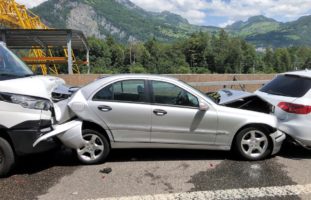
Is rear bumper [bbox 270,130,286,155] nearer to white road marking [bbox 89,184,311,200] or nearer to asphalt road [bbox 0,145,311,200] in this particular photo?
asphalt road [bbox 0,145,311,200]

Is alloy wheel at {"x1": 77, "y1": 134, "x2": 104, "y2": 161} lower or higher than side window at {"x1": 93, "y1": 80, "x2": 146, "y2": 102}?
lower

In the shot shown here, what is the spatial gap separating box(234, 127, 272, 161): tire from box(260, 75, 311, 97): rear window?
3.10 feet

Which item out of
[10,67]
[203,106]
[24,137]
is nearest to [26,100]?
[24,137]

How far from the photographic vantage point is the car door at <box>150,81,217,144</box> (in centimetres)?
606

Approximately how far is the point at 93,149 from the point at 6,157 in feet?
4.44

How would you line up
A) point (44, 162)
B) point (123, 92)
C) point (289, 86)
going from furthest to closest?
point (289, 86) → point (44, 162) → point (123, 92)

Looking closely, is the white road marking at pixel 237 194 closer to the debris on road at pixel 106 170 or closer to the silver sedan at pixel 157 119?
the debris on road at pixel 106 170

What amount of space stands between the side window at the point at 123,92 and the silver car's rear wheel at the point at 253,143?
1758 mm

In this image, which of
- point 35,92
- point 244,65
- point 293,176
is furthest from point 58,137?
point 244,65

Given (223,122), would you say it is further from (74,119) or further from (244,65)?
(244,65)

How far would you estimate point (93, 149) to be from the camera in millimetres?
6066

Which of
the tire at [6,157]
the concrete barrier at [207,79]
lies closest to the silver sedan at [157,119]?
the tire at [6,157]

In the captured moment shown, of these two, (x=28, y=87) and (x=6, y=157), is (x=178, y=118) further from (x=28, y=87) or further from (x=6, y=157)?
→ (x=6, y=157)

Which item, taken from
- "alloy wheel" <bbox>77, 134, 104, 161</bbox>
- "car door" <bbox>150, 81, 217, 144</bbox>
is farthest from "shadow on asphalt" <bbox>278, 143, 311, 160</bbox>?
"alloy wheel" <bbox>77, 134, 104, 161</bbox>
